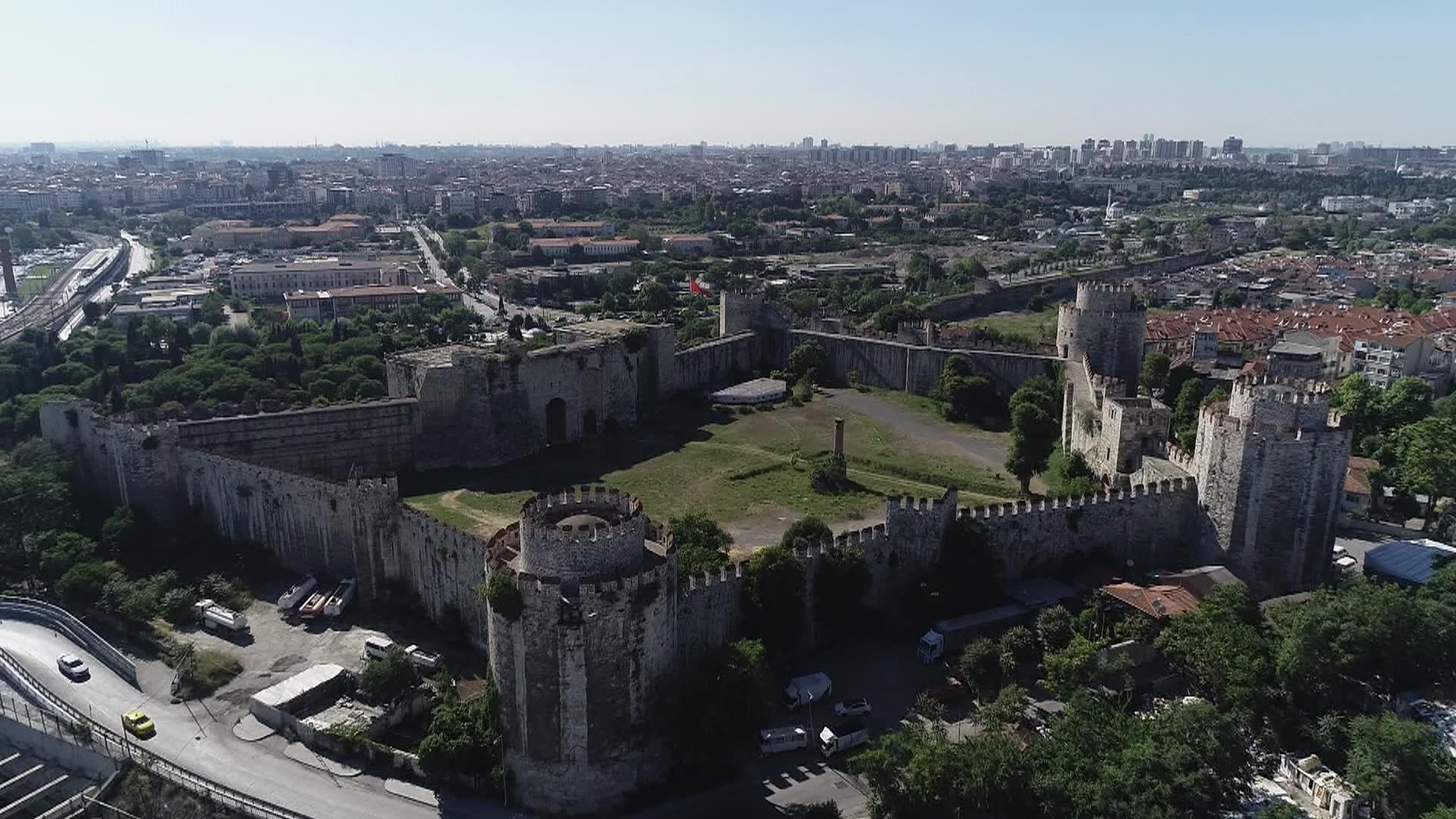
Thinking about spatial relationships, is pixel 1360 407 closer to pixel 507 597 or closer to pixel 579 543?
pixel 579 543

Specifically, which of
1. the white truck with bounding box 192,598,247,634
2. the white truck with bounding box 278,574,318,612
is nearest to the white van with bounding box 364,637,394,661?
the white truck with bounding box 278,574,318,612

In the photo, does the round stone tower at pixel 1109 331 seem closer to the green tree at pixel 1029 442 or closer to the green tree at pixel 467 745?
the green tree at pixel 1029 442

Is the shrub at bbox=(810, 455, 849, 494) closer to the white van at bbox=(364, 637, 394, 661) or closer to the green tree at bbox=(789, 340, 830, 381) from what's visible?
the green tree at bbox=(789, 340, 830, 381)

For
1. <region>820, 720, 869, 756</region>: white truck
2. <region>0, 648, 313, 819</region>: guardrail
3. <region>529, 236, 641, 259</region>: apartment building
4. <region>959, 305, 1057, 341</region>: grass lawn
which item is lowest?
<region>0, 648, 313, 819</region>: guardrail

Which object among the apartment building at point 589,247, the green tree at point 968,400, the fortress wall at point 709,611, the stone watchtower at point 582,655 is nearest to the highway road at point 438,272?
the apartment building at point 589,247

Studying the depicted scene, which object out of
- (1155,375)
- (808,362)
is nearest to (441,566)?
(808,362)

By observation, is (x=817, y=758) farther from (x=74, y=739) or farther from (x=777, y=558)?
(x=74, y=739)
